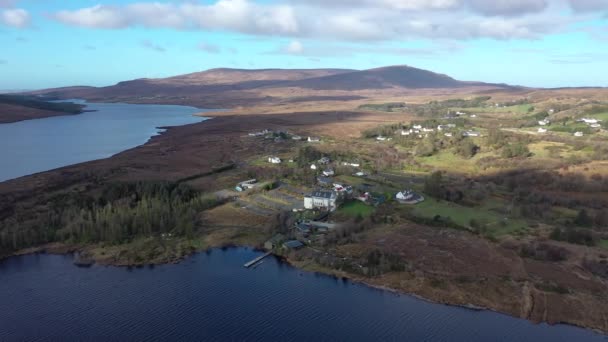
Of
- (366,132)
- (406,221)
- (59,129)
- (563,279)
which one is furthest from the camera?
(59,129)

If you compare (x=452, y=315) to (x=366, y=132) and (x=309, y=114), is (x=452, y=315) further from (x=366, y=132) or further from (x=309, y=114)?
(x=309, y=114)

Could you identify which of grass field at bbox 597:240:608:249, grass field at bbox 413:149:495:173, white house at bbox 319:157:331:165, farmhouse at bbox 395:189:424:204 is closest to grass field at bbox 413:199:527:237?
farmhouse at bbox 395:189:424:204

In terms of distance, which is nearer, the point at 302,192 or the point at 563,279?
the point at 563,279

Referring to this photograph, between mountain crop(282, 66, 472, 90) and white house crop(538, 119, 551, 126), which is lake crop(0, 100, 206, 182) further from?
mountain crop(282, 66, 472, 90)

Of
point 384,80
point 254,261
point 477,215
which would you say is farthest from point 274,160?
point 384,80

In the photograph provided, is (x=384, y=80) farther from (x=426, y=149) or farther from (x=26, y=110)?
(x=426, y=149)

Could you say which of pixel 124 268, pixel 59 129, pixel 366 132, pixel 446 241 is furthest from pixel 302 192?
pixel 59 129

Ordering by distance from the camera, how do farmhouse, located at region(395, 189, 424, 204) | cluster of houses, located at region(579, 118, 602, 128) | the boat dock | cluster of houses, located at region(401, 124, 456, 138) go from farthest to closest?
1. cluster of houses, located at region(401, 124, 456, 138)
2. cluster of houses, located at region(579, 118, 602, 128)
3. farmhouse, located at region(395, 189, 424, 204)
4. the boat dock
